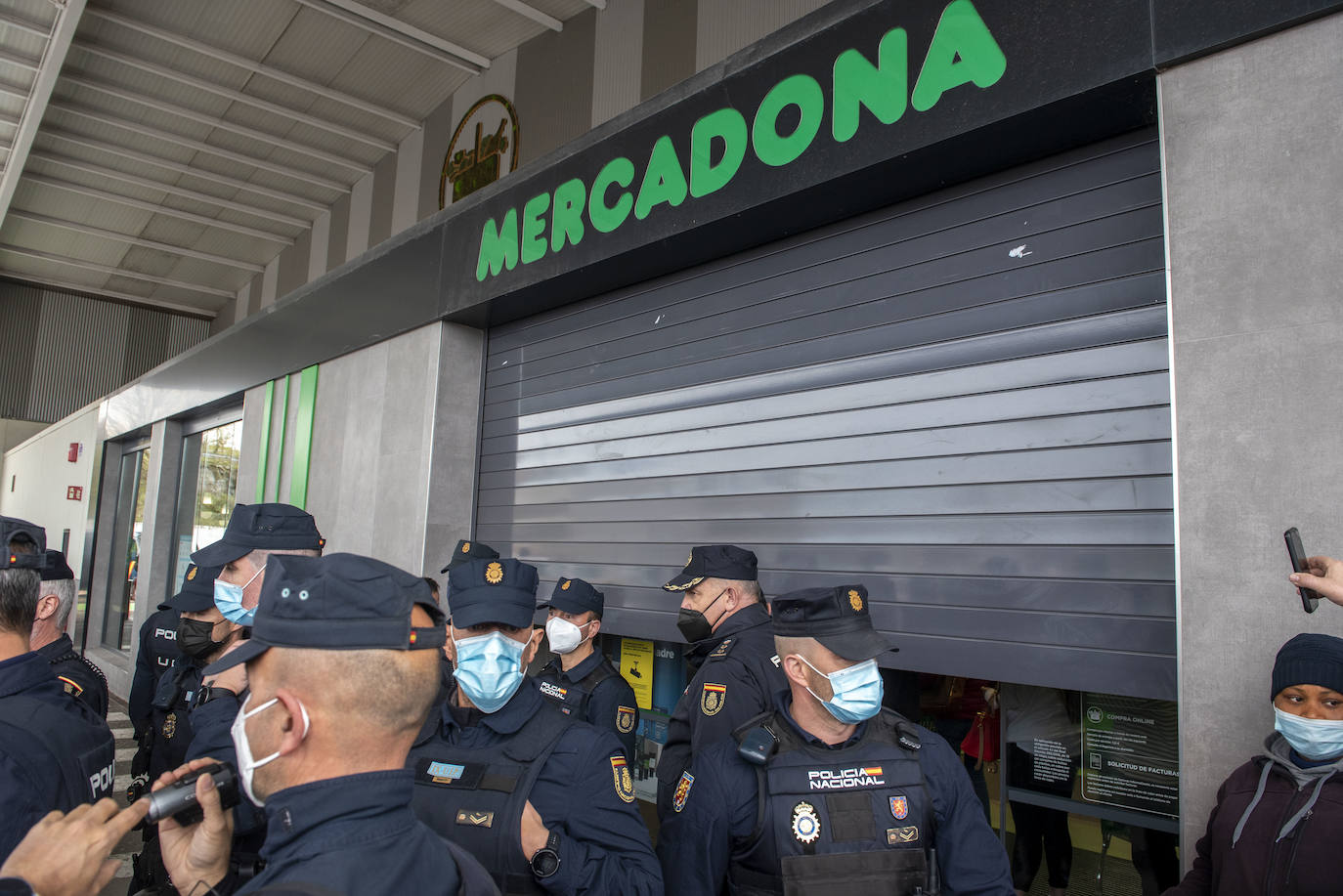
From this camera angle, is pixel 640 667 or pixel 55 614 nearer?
pixel 55 614

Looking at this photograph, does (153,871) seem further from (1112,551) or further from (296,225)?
(296,225)

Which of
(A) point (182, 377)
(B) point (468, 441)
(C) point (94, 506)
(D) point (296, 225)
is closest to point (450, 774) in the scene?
(B) point (468, 441)

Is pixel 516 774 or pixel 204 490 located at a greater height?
pixel 204 490

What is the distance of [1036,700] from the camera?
358cm

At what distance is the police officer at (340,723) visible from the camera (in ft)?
4.39

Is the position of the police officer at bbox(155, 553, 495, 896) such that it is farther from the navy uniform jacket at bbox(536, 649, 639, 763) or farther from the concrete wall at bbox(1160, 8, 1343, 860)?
the navy uniform jacket at bbox(536, 649, 639, 763)

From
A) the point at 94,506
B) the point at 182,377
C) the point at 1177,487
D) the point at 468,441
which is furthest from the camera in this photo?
the point at 94,506

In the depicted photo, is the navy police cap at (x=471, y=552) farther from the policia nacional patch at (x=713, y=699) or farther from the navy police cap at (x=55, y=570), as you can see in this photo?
the navy police cap at (x=55, y=570)

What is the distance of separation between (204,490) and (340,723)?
11473 mm

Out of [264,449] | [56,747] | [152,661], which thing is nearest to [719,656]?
[56,747]

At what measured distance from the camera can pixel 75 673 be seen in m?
3.14

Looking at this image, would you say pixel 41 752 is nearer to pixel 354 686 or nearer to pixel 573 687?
pixel 354 686

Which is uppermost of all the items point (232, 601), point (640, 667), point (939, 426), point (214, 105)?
point (214, 105)

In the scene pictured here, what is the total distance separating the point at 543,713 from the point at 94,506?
15.0 metres
